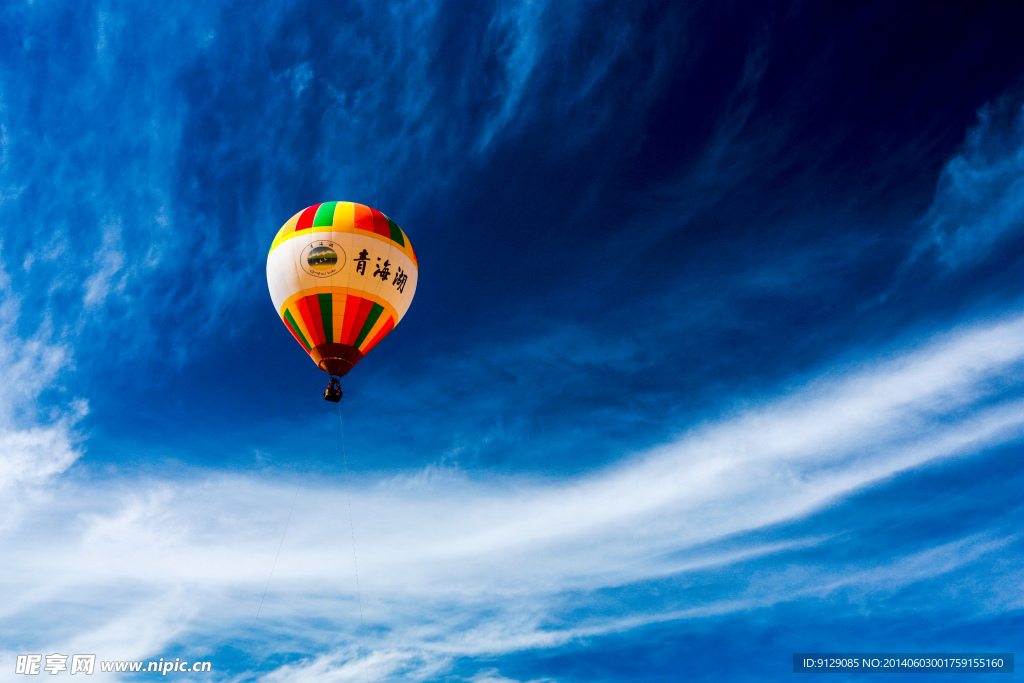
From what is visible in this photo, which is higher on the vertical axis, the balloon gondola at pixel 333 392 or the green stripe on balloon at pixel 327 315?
the green stripe on balloon at pixel 327 315

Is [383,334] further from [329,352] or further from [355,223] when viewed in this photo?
[355,223]

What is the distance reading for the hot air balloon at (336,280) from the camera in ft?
120

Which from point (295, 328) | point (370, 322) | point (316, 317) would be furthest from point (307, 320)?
point (370, 322)

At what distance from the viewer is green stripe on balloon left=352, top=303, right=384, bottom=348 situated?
37750 mm

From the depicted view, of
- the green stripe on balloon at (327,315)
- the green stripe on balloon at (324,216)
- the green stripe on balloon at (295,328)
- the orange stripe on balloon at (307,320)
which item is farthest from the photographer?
the green stripe on balloon at (295,328)

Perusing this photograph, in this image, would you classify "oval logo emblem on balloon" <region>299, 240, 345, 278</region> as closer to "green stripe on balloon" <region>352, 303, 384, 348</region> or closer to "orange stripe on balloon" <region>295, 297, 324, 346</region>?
"orange stripe on balloon" <region>295, 297, 324, 346</region>

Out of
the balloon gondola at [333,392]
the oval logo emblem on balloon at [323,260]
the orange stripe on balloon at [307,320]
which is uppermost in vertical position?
the oval logo emblem on balloon at [323,260]

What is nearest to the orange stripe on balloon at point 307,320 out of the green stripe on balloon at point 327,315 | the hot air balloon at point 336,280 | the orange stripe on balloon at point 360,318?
the hot air balloon at point 336,280

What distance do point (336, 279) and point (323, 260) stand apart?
1.41 meters

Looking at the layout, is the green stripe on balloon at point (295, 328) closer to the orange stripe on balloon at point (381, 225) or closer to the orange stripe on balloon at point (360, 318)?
the orange stripe on balloon at point (360, 318)

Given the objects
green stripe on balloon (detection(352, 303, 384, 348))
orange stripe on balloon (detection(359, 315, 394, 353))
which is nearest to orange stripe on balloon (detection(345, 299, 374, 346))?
green stripe on balloon (detection(352, 303, 384, 348))

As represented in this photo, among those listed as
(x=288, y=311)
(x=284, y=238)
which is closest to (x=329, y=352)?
(x=288, y=311)

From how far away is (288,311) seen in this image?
3800 cm

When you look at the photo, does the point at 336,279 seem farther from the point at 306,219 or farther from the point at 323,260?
the point at 306,219
